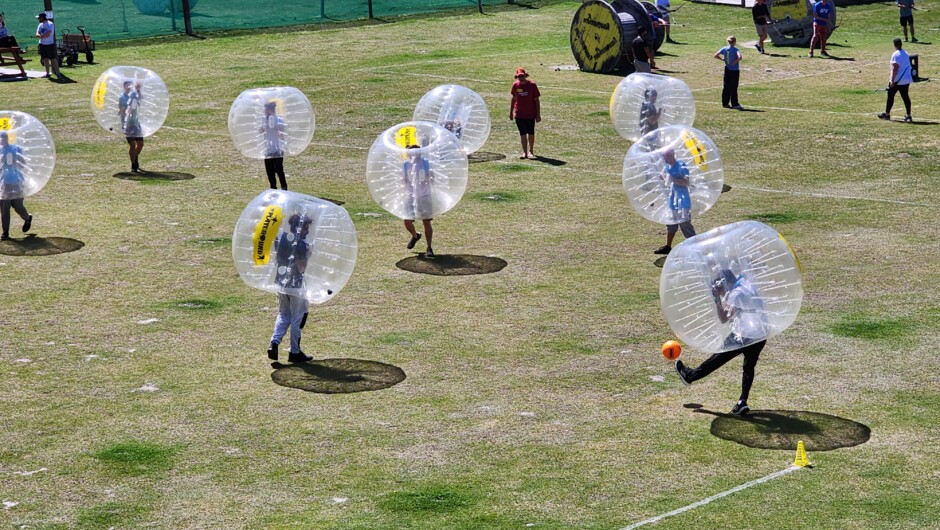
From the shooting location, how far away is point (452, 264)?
19500mm

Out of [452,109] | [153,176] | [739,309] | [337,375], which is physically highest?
[452,109]

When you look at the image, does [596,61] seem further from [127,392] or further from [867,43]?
[127,392]

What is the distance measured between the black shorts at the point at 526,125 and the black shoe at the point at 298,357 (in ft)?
40.3

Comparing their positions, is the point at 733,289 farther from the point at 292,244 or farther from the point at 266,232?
the point at 266,232

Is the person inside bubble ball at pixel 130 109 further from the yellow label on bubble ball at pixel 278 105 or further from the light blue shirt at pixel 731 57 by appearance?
the light blue shirt at pixel 731 57

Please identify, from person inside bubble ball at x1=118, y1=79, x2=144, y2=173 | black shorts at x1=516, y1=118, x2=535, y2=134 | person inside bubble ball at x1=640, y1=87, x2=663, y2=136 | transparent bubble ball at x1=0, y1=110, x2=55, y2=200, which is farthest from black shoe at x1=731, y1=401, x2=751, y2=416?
person inside bubble ball at x1=118, y1=79, x2=144, y2=173

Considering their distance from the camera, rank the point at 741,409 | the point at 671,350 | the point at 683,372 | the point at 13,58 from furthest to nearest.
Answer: the point at 13,58
the point at 683,372
the point at 671,350
the point at 741,409

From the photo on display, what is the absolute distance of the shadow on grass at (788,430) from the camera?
492 inches

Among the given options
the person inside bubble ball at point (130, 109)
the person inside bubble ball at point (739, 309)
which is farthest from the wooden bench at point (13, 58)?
the person inside bubble ball at point (739, 309)

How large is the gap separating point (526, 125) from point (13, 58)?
884 inches

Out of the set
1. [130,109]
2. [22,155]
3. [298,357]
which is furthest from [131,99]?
[298,357]

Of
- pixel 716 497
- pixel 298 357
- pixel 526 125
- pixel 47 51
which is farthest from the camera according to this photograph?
pixel 47 51

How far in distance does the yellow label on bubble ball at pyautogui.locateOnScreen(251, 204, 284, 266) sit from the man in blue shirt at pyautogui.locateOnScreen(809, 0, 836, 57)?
30.2 m

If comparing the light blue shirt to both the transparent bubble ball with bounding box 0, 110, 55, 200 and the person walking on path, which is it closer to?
the person walking on path
